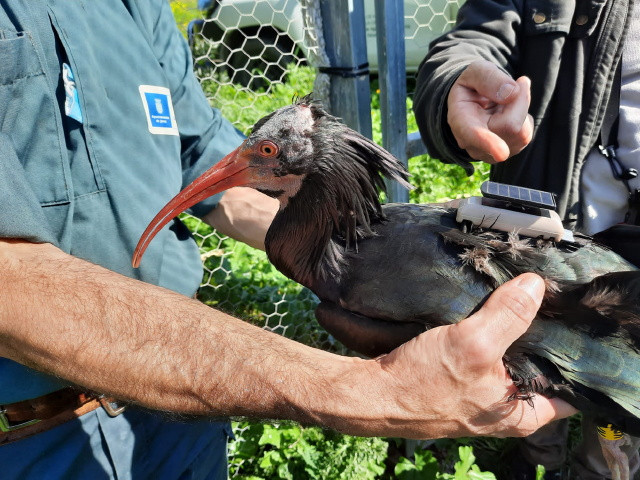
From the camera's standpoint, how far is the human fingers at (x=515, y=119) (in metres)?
1.81

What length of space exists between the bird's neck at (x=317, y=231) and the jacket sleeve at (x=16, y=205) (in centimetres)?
80

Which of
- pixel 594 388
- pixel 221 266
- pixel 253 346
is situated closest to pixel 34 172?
pixel 253 346

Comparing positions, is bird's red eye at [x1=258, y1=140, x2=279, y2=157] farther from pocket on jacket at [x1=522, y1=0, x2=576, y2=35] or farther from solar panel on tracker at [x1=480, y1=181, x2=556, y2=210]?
pocket on jacket at [x1=522, y1=0, x2=576, y2=35]

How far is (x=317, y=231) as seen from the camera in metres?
1.95

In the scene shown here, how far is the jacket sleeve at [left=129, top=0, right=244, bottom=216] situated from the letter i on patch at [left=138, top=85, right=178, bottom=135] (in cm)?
14

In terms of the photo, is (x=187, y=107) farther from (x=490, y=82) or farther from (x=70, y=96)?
(x=490, y=82)

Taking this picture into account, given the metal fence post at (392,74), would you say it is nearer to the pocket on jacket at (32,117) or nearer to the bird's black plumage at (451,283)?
the bird's black plumage at (451,283)

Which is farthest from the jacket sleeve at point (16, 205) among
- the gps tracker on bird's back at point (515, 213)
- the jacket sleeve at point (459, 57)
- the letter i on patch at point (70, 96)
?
the jacket sleeve at point (459, 57)

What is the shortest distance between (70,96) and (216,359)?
96 cm

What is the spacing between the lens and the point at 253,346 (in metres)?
1.42

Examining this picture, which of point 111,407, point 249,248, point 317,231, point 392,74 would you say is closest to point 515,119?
→ point 317,231

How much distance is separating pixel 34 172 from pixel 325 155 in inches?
35.1

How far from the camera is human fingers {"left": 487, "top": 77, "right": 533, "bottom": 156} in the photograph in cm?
181

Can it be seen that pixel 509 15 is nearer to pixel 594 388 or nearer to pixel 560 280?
pixel 560 280
